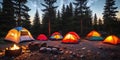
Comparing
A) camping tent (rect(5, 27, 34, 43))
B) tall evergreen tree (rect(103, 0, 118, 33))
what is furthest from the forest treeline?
camping tent (rect(5, 27, 34, 43))

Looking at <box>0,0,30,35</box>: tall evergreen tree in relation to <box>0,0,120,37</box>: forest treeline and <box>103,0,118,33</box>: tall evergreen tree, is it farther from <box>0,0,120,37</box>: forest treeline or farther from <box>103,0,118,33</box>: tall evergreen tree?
<box>103,0,118,33</box>: tall evergreen tree

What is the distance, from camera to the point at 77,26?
1291 inches

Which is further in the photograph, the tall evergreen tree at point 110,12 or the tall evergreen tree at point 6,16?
the tall evergreen tree at point 110,12

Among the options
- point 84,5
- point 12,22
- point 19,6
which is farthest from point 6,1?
point 84,5

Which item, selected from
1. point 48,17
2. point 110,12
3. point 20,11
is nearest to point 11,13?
point 20,11

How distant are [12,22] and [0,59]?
1555cm

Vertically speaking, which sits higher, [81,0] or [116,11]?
[81,0]

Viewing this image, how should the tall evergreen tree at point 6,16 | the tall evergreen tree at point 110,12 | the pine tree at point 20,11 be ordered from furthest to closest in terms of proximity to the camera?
1. the tall evergreen tree at point 110,12
2. the pine tree at point 20,11
3. the tall evergreen tree at point 6,16

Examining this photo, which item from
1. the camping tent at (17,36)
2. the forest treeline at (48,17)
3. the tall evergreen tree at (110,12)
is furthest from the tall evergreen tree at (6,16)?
the tall evergreen tree at (110,12)

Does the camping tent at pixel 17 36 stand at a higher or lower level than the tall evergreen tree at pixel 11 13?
lower

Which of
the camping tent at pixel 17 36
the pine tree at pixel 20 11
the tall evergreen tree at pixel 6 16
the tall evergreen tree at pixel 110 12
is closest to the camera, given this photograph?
the camping tent at pixel 17 36

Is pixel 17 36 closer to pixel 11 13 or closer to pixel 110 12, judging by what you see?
pixel 11 13

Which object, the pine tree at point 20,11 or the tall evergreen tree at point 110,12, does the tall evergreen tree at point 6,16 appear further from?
the tall evergreen tree at point 110,12

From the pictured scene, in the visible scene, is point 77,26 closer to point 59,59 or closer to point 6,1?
point 6,1
